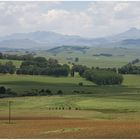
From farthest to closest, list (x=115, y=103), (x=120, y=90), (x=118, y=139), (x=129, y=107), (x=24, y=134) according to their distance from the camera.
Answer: (x=120, y=90) < (x=115, y=103) < (x=129, y=107) < (x=24, y=134) < (x=118, y=139)

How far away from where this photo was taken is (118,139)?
2772 cm

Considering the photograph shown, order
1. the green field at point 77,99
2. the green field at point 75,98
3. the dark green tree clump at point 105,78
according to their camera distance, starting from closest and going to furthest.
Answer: the green field at point 77,99 < the green field at point 75,98 < the dark green tree clump at point 105,78

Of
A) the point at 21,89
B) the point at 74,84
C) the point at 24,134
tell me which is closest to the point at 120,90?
the point at 74,84

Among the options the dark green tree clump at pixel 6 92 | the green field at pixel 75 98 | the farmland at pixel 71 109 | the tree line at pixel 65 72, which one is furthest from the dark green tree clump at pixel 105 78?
the dark green tree clump at pixel 6 92

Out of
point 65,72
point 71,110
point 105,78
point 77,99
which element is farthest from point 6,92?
point 65,72

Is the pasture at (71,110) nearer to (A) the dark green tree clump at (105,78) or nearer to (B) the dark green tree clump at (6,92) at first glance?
(B) the dark green tree clump at (6,92)

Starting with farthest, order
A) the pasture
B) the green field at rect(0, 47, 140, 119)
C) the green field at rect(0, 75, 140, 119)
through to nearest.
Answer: the green field at rect(0, 47, 140, 119) → the green field at rect(0, 75, 140, 119) → the pasture

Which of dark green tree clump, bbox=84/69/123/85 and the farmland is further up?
dark green tree clump, bbox=84/69/123/85

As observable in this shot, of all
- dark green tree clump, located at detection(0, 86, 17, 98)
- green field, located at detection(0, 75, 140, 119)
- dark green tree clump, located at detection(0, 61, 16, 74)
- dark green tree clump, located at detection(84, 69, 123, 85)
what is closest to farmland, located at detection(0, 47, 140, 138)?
green field, located at detection(0, 75, 140, 119)

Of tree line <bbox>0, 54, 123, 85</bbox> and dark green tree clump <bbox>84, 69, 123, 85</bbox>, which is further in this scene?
tree line <bbox>0, 54, 123, 85</bbox>

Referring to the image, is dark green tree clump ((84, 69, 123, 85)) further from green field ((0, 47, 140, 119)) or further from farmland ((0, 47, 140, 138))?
farmland ((0, 47, 140, 138))

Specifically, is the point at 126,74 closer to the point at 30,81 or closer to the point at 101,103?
the point at 30,81

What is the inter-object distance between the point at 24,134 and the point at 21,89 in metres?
79.0

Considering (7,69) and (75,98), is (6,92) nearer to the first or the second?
(75,98)
